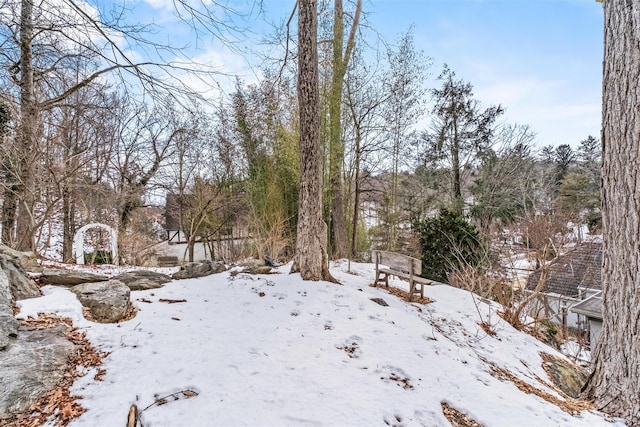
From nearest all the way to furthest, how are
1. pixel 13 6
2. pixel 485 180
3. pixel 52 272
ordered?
pixel 52 272, pixel 13 6, pixel 485 180

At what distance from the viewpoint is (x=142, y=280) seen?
312cm

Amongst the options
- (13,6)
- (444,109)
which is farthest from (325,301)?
(444,109)

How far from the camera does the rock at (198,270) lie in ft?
12.5

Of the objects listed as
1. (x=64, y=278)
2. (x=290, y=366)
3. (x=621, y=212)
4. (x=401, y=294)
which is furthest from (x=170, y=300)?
(x=621, y=212)

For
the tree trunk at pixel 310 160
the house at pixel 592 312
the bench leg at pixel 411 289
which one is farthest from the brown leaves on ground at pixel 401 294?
the house at pixel 592 312

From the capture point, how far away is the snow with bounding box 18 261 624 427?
4.67 ft

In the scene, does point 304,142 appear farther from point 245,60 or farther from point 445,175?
point 445,175

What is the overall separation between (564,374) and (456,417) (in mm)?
2383

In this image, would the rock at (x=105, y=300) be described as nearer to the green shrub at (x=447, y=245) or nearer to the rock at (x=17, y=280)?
the rock at (x=17, y=280)

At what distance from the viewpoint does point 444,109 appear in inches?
417

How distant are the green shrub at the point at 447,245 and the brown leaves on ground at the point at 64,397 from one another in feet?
17.9

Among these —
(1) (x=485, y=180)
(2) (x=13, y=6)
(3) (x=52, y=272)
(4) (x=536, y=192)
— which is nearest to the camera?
(3) (x=52, y=272)

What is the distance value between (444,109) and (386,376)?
10.6 m

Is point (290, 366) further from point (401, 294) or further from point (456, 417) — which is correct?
point (401, 294)
